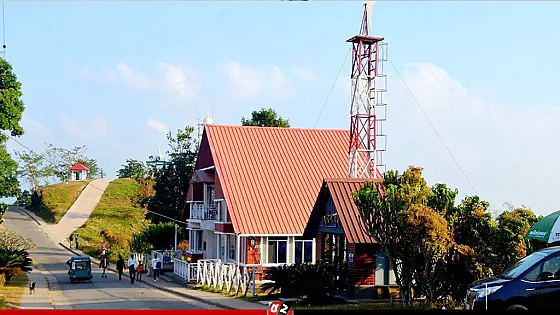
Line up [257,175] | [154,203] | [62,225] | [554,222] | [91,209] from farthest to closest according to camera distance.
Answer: [91,209] → [62,225] → [154,203] → [257,175] → [554,222]

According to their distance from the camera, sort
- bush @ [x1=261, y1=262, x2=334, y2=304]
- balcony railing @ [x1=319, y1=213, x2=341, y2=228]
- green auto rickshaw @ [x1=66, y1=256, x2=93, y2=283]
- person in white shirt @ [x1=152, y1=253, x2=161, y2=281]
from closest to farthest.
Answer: bush @ [x1=261, y1=262, x2=334, y2=304], balcony railing @ [x1=319, y1=213, x2=341, y2=228], green auto rickshaw @ [x1=66, y1=256, x2=93, y2=283], person in white shirt @ [x1=152, y1=253, x2=161, y2=281]

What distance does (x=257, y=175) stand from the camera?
127ft

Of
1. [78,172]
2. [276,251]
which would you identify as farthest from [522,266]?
[78,172]

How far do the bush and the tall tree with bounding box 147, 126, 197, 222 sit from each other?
2679 cm

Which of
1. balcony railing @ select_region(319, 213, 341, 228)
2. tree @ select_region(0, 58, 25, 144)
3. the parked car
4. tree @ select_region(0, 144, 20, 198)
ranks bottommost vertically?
the parked car

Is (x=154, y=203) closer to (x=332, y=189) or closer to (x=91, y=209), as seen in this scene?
(x=332, y=189)

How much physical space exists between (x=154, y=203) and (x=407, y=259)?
32.8m

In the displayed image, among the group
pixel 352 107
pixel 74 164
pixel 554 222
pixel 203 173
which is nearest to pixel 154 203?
pixel 203 173

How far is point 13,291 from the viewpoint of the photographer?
106 ft

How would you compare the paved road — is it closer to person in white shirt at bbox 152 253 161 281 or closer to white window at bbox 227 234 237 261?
person in white shirt at bbox 152 253 161 281

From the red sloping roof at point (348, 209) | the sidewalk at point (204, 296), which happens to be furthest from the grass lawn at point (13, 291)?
the red sloping roof at point (348, 209)

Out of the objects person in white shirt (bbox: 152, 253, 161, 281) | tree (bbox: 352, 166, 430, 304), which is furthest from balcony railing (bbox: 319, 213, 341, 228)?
person in white shirt (bbox: 152, 253, 161, 281)

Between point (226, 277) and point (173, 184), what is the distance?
70.2 feet

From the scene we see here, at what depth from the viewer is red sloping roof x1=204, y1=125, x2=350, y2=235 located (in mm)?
35844
